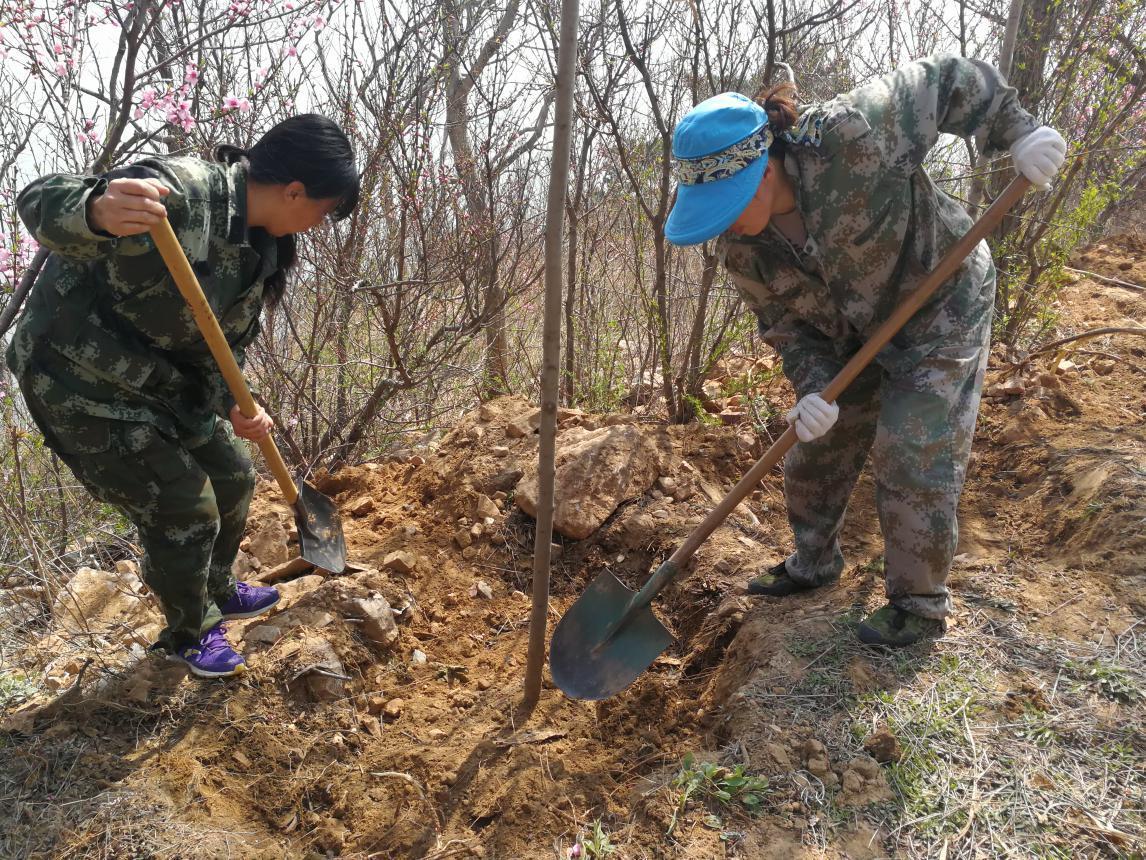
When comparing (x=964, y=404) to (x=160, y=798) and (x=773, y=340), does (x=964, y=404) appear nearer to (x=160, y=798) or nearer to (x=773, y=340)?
(x=773, y=340)

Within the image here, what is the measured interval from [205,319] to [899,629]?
2.26 m

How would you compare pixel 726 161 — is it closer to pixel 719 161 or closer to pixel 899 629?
pixel 719 161

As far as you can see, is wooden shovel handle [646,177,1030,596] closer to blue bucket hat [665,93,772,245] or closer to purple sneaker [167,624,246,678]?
blue bucket hat [665,93,772,245]

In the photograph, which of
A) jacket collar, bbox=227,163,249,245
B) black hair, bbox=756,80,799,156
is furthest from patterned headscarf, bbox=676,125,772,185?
jacket collar, bbox=227,163,249,245

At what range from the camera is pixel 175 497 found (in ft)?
6.94

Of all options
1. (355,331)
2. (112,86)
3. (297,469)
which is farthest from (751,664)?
(112,86)

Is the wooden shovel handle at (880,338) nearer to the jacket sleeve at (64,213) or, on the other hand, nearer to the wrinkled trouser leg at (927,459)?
the wrinkled trouser leg at (927,459)

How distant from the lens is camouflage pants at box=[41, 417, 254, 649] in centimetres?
205

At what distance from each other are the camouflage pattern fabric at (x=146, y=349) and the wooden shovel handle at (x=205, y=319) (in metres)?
0.08

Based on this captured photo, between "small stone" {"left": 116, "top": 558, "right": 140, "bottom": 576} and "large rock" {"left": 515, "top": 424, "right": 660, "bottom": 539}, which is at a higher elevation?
"large rock" {"left": 515, "top": 424, "right": 660, "bottom": 539}

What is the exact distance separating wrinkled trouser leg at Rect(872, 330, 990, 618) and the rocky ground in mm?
258

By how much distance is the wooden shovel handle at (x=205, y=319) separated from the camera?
5.97ft

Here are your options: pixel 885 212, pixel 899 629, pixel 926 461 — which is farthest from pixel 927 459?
pixel 885 212

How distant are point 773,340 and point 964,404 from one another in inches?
25.6
